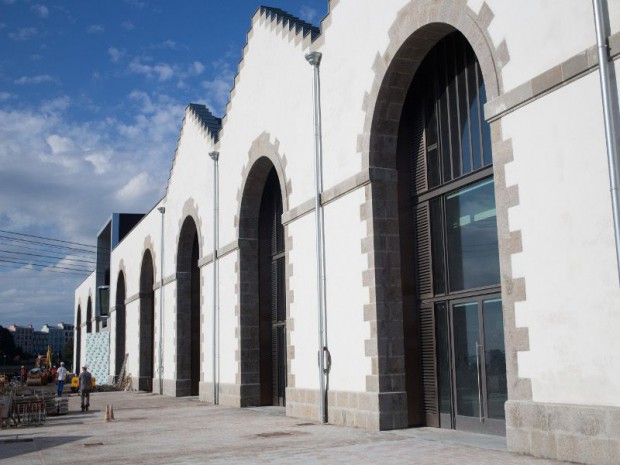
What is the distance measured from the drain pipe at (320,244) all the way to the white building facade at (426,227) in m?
0.09

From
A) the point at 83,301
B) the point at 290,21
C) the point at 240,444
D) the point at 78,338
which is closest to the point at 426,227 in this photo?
the point at 240,444

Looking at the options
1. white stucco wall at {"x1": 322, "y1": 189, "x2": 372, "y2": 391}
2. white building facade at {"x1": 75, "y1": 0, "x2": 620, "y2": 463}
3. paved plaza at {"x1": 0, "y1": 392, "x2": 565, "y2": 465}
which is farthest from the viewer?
white stucco wall at {"x1": 322, "y1": 189, "x2": 372, "y2": 391}

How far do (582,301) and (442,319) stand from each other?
4503 millimetres

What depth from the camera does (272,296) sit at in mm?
20625

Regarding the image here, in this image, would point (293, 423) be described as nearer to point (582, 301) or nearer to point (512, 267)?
point (512, 267)

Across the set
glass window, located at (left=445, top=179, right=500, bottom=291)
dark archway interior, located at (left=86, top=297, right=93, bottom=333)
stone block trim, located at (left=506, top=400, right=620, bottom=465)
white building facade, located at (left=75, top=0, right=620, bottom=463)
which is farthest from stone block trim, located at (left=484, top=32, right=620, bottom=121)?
dark archway interior, located at (left=86, top=297, right=93, bottom=333)

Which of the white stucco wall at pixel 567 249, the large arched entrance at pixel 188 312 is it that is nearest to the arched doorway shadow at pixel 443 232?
the white stucco wall at pixel 567 249

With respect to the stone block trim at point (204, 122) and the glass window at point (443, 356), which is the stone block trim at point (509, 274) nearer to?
the glass window at point (443, 356)

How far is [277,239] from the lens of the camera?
2033 centimetres

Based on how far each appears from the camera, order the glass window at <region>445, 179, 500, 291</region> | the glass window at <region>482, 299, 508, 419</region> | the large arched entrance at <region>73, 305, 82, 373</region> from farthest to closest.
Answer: the large arched entrance at <region>73, 305, 82, 373</region> < the glass window at <region>445, 179, 500, 291</region> < the glass window at <region>482, 299, 508, 419</region>

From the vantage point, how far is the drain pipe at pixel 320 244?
14.4 meters

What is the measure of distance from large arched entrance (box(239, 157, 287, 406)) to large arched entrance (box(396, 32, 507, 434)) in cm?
707

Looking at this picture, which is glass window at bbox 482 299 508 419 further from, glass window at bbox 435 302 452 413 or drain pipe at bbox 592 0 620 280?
drain pipe at bbox 592 0 620 280

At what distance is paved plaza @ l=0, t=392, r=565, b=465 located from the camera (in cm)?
932
